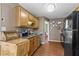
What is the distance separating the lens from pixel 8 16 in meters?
2.99

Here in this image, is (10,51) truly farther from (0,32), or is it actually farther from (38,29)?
(38,29)

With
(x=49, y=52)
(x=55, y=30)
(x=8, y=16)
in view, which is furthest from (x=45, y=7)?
(x=55, y=30)

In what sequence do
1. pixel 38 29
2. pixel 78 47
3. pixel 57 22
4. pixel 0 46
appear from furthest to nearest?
pixel 57 22
pixel 38 29
pixel 0 46
pixel 78 47

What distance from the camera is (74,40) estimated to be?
186 centimetres

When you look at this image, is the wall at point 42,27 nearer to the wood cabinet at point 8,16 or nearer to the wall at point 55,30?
the wall at point 55,30

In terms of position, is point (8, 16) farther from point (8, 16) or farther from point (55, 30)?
point (55, 30)

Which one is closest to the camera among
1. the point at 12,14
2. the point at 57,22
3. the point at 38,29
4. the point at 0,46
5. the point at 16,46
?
the point at 16,46

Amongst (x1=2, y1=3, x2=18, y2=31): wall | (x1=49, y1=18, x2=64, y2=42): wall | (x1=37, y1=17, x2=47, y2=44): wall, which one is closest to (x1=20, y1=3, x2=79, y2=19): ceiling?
(x1=2, y1=3, x2=18, y2=31): wall

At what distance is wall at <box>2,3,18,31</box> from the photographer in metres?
2.74

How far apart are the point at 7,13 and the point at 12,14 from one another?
1.03 feet

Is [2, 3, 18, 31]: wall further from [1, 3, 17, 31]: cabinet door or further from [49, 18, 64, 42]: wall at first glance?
Result: [49, 18, 64, 42]: wall

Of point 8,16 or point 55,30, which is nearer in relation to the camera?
point 8,16

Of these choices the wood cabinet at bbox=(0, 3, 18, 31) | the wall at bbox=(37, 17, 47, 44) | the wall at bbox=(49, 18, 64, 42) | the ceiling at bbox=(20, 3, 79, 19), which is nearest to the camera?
the wood cabinet at bbox=(0, 3, 18, 31)

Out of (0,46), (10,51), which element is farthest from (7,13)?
(10,51)
